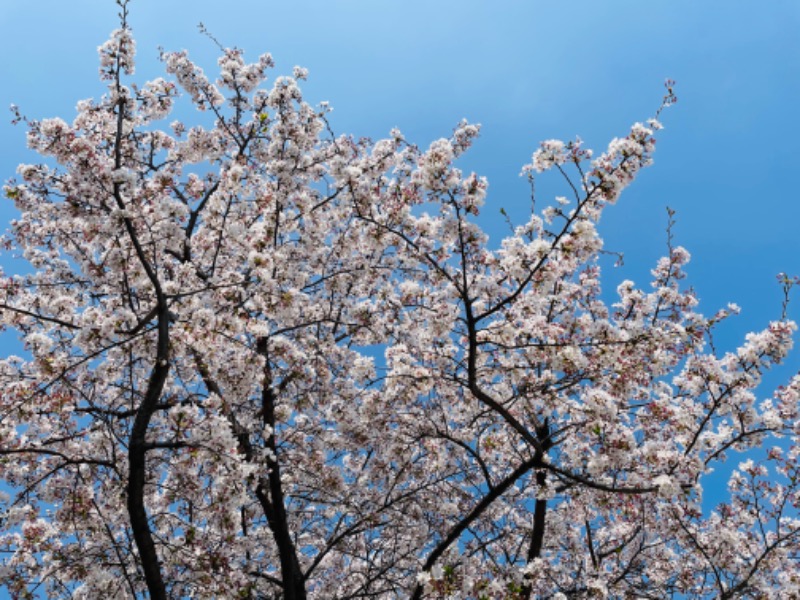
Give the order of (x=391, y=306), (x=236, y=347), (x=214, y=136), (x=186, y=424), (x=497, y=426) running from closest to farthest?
(x=186, y=424), (x=236, y=347), (x=391, y=306), (x=497, y=426), (x=214, y=136)

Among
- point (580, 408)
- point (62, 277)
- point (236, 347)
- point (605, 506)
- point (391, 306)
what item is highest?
point (62, 277)

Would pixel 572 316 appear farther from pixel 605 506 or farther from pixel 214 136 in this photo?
pixel 214 136

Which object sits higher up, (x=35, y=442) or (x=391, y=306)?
(x=391, y=306)

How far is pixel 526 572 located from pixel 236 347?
5.79 metres

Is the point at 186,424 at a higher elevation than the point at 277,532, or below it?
higher

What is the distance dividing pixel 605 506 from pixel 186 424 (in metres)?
6.64

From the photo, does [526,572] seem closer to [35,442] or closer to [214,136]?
[35,442]

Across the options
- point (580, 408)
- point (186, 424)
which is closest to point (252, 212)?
point (186, 424)

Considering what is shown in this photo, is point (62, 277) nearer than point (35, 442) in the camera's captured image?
No

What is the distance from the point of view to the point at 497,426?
40.4 ft

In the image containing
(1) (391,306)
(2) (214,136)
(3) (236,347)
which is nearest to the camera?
(3) (236,347)

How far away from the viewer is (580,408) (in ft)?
30.1

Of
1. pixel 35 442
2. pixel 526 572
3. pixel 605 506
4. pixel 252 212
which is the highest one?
pixel 252 212

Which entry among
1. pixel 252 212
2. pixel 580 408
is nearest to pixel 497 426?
pixel 580 408
